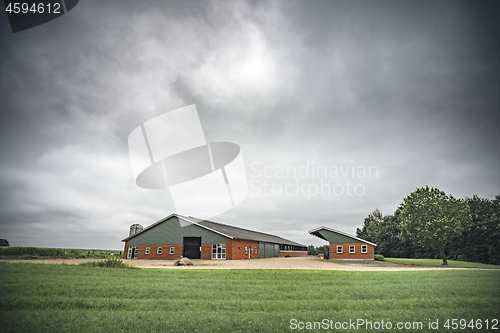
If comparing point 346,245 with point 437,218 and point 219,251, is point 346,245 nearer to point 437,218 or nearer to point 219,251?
point 437,218

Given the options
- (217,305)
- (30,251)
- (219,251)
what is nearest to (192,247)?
(219,251)

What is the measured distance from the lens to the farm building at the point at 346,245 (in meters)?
37.9

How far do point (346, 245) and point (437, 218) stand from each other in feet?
39.2

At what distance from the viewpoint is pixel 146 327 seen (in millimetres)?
6125

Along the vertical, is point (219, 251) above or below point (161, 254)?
above

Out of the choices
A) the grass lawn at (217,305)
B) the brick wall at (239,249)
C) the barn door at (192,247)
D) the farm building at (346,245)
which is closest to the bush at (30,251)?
the barn door at (192,247)

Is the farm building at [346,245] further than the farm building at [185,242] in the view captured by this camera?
Yes

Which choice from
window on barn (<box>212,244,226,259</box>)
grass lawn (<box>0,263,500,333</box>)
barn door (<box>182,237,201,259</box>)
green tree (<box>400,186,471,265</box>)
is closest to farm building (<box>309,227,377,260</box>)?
green tree (<box>400,186,471,265</box>)

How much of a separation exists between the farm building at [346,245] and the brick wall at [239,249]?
31.9 feet

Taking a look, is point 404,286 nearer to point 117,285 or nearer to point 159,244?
point 117,285

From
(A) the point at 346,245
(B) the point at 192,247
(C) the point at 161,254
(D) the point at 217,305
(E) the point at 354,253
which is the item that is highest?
(D) the point at 217,305

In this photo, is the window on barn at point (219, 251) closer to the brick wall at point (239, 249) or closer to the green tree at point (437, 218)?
the brick wall at point (239, 249)

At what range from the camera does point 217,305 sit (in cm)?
799

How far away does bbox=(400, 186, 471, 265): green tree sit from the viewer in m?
30.3
